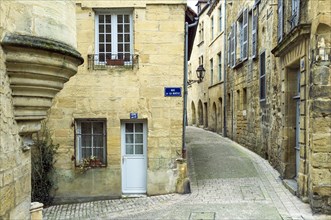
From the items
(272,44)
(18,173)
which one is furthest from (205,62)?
(18,173)

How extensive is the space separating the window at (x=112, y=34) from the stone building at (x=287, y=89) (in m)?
3.63

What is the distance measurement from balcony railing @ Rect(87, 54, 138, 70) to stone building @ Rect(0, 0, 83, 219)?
465 centimetres

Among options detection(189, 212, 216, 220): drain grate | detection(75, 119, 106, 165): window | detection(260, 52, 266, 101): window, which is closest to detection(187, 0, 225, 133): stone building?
detection(260, 52, 266, 101): window

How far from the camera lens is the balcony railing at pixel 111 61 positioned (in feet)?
26.9

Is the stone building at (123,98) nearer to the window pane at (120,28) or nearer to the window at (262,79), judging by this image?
the window pane at (120,28)

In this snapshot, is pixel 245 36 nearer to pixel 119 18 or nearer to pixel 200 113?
pixel 119 18

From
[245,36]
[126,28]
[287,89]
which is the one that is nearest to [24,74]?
[126,28]

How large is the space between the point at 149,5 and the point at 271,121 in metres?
4.81

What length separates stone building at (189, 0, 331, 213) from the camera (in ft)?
20.1

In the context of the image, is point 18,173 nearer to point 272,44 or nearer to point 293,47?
point 293,47

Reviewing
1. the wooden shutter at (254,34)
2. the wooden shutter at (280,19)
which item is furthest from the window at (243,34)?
the wooden shutter at (280,19)

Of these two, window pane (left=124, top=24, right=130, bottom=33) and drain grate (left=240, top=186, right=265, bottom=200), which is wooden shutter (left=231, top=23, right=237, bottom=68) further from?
drain grate (left=240, top=186, right=265, bottom=200)

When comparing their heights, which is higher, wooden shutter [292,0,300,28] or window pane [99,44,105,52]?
wooden shutter [292,0,300,28]

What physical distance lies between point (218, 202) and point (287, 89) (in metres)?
3.19
